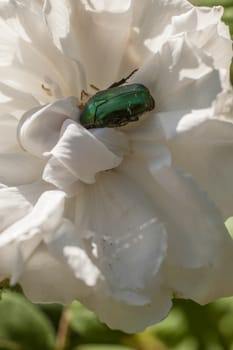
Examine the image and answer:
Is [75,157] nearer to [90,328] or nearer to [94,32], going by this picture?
[94,32]

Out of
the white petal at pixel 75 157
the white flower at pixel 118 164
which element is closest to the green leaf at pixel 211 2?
the white flower at pixel 118 164

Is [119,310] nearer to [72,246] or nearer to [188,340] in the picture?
[72,246]

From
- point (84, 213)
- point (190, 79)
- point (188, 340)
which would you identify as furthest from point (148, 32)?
point (188, 340)

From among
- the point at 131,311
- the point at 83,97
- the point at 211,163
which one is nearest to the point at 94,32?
the point at 83,97

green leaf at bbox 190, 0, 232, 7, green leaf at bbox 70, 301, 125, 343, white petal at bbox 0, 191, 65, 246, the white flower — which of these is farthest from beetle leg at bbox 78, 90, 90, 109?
green leaf at bbox 70, 301, 125, 343

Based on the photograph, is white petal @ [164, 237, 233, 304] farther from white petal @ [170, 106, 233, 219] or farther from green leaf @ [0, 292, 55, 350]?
green leaf @ [0, 292, 55, 350]

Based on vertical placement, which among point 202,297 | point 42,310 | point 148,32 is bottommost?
point 42,310
